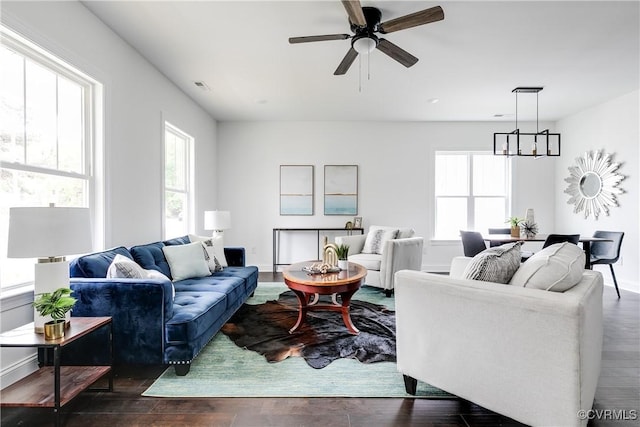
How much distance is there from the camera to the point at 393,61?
3.30 m

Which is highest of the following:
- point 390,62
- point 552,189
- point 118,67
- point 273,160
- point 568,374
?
point 390,62

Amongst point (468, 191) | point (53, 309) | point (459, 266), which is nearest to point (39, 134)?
point (53, 309)

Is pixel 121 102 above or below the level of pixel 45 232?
above

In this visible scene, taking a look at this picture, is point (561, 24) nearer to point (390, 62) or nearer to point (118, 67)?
point (390, 62)

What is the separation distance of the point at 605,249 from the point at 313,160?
4.55m

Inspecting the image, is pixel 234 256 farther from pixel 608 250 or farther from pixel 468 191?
pixel 608 250

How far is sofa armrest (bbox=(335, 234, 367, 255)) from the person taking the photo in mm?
4684

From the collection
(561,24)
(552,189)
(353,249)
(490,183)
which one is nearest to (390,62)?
(561,24)

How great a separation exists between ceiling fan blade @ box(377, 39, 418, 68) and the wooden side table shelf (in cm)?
272

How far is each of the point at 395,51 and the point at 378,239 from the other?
A: 2.73 metres

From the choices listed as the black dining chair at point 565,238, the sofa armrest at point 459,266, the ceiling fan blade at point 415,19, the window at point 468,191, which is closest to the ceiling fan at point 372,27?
the ceiling fan blade at point 415,19

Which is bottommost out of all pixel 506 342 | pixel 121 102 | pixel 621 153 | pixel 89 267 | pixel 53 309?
pixel 506 342

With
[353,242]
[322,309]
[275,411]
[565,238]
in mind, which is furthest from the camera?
[353,242]

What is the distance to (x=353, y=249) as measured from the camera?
15.5 ft
